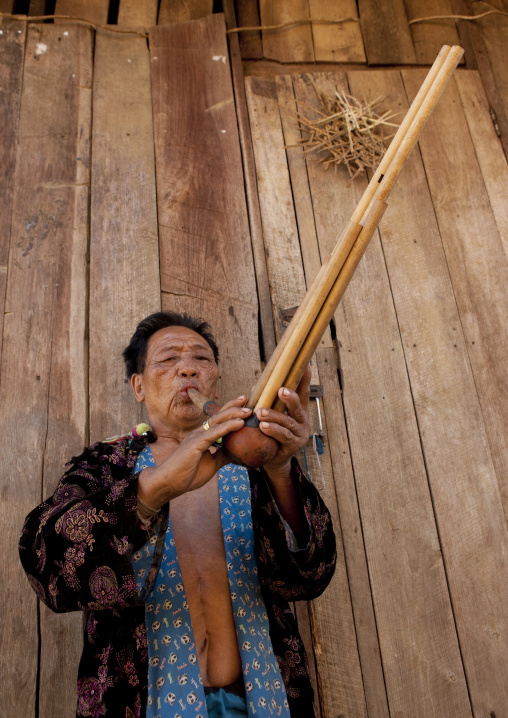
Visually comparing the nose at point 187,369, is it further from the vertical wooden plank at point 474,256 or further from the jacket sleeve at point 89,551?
the vertical wooden plank at point 474,256

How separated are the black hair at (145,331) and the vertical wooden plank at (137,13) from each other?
1448mm

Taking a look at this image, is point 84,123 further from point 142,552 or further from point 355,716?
point 355,716

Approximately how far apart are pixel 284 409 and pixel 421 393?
1.09 metres

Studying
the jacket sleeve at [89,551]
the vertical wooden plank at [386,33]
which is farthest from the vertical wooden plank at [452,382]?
the jacket sleeve at [89,551]

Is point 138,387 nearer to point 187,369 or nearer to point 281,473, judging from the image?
point 187,369

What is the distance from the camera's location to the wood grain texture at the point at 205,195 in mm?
2295

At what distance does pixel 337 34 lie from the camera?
2.89 meters

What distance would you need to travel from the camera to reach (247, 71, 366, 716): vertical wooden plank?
188 centimetres

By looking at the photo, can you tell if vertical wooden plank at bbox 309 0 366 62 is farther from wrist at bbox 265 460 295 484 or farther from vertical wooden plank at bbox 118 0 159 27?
wrist at bbox 265 460 295 484

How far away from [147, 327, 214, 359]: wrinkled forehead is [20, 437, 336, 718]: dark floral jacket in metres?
0.38

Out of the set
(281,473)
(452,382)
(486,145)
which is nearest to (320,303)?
(281,473)

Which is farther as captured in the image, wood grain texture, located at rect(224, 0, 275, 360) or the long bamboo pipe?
wood grain texture, located at rect(224, 0, 275, 360)

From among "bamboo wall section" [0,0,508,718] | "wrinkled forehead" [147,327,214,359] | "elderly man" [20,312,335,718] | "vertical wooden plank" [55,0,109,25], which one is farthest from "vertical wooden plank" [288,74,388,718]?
"vertical wooden plank" [55,0,109,25]

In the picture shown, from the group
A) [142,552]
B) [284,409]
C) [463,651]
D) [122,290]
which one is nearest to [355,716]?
[463,651]
